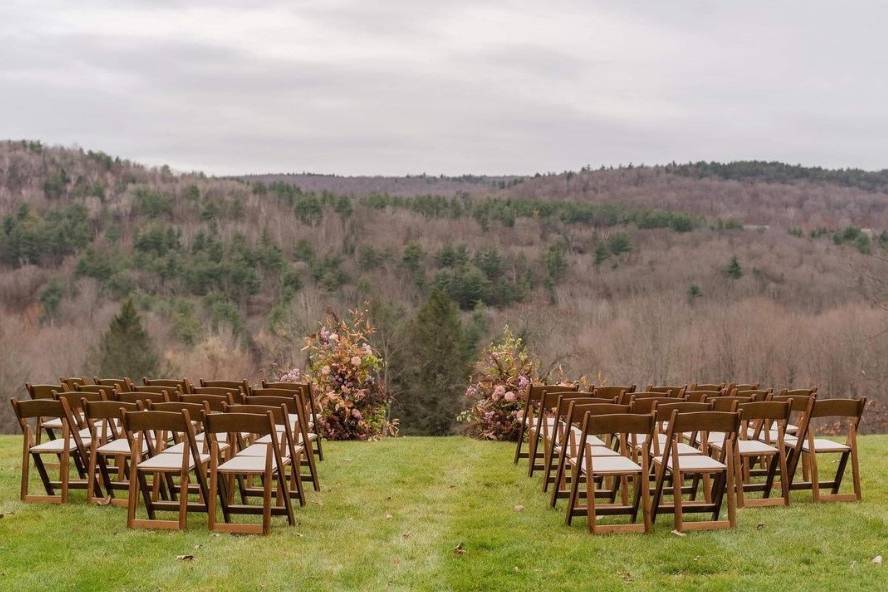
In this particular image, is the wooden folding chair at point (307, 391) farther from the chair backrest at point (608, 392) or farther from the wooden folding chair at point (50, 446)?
the chair backrest at point (608, 392)

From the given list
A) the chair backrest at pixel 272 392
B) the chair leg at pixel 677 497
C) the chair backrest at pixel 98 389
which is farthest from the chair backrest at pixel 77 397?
the chair leg at pixel 677 497

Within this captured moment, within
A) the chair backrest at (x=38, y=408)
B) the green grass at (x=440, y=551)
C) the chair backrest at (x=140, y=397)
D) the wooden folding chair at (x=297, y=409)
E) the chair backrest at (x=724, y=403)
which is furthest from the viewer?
the wooden folding chair at (x=297, y=409)

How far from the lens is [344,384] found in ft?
49.4

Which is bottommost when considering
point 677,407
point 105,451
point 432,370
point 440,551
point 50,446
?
point 432,370

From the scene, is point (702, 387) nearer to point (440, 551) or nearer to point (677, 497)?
point (677, 497)

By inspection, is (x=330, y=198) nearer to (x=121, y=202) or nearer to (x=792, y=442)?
(x=121, y=202)

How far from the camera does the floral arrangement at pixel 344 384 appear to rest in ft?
48.3

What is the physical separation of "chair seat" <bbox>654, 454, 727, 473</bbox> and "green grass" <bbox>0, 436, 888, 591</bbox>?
0.52 m

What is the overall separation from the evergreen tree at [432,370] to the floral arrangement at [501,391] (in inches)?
1135

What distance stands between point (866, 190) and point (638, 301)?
1842 inches

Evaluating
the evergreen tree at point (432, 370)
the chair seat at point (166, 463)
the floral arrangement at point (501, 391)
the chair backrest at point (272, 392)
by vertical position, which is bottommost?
the evergreen tree at point (432, 370)

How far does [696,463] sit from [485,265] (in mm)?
76160

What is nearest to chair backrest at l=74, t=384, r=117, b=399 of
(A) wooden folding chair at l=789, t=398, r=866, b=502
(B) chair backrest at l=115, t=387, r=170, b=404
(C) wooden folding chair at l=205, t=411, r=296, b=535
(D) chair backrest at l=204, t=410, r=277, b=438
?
(B) chair backrest at l=115, t=387, r=170, b=404

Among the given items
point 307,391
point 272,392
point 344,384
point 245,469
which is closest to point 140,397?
point 272,392
